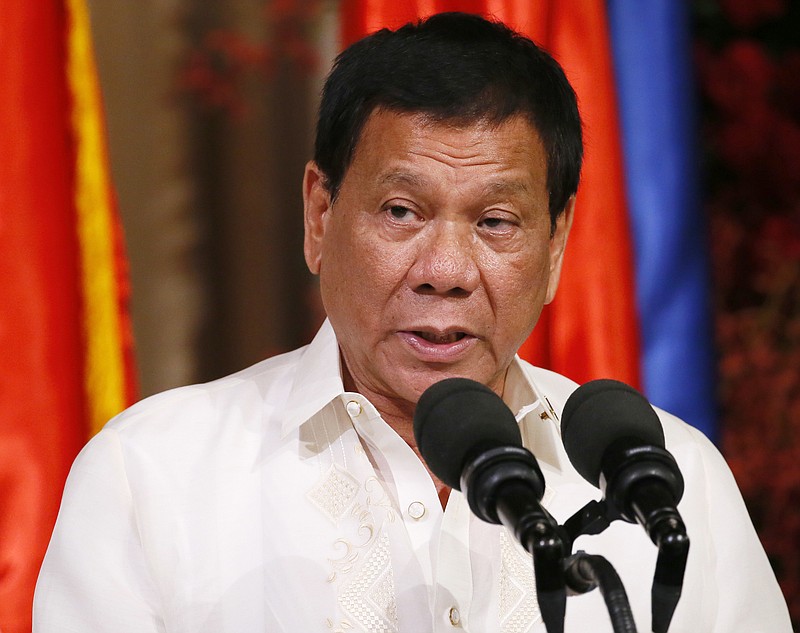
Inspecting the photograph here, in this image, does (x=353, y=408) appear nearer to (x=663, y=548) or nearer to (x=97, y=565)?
(x=97, y=565)

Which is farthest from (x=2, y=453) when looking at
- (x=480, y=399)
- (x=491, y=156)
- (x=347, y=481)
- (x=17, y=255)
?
(x=480, y=399)

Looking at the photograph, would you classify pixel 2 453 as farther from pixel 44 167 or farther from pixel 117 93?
pixel 117 93

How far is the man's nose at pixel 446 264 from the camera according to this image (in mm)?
1588

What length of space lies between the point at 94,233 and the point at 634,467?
1397 millimetres

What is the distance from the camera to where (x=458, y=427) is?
42.5 inches

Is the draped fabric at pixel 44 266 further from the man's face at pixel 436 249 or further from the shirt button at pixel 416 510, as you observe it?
the shirt button at pixel 416 510

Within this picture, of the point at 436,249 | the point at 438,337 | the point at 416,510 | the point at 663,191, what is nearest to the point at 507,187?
the point at 436,249

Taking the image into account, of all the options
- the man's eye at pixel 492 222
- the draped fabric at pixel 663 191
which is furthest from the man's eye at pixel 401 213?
the draped fabric at pixel 663 191

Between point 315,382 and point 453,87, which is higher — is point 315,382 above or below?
below

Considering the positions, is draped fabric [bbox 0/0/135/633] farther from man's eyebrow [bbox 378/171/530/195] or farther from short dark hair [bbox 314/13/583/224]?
man's eyebrow [bbox 378/171/530/195]

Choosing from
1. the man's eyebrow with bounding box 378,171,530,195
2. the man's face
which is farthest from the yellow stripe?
the man's eyebrow with bounding box 378,171,530,195

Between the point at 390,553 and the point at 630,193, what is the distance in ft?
3.84

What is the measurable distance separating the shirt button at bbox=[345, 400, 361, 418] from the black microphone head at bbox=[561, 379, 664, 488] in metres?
0.56

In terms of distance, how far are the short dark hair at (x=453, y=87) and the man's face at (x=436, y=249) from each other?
0.09 ft
